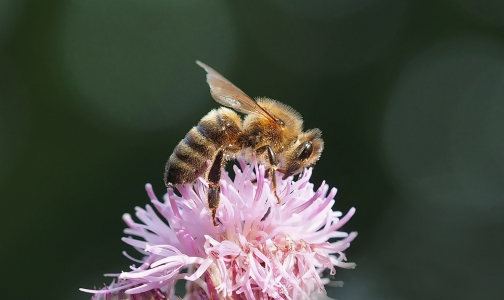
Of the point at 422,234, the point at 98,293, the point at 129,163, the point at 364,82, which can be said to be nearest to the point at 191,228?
the point at 98,293

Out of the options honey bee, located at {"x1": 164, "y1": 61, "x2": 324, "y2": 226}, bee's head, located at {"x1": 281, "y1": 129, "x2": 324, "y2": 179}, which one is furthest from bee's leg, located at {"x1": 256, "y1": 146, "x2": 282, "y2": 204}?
bee's head, located at {"x1": 281, "y1": 129, "x2": 324, "y2": 179}

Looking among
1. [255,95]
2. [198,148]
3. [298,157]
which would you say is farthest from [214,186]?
[255,95]

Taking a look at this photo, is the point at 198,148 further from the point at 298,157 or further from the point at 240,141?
the point at 298,157

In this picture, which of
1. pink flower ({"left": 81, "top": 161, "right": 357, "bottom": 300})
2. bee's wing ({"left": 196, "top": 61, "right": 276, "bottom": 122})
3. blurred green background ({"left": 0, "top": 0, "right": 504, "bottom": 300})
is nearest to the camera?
pink flower ({"left": 81, "top": 161, "right": 357, "bottom": 300})

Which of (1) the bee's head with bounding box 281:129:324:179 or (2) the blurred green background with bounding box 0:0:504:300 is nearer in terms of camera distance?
(1) the bee's head with bounding box 281:129:324:179

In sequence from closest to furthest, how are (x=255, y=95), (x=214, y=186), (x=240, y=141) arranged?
(x=214, y=186) → (x=240, y=141) → (x=255, y=95)

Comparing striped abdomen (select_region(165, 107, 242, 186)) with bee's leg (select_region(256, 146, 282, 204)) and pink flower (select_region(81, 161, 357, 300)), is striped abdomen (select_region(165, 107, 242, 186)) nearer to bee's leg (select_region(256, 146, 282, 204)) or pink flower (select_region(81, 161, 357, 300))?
pink flower (select_region(81, 161, 357, 300))
